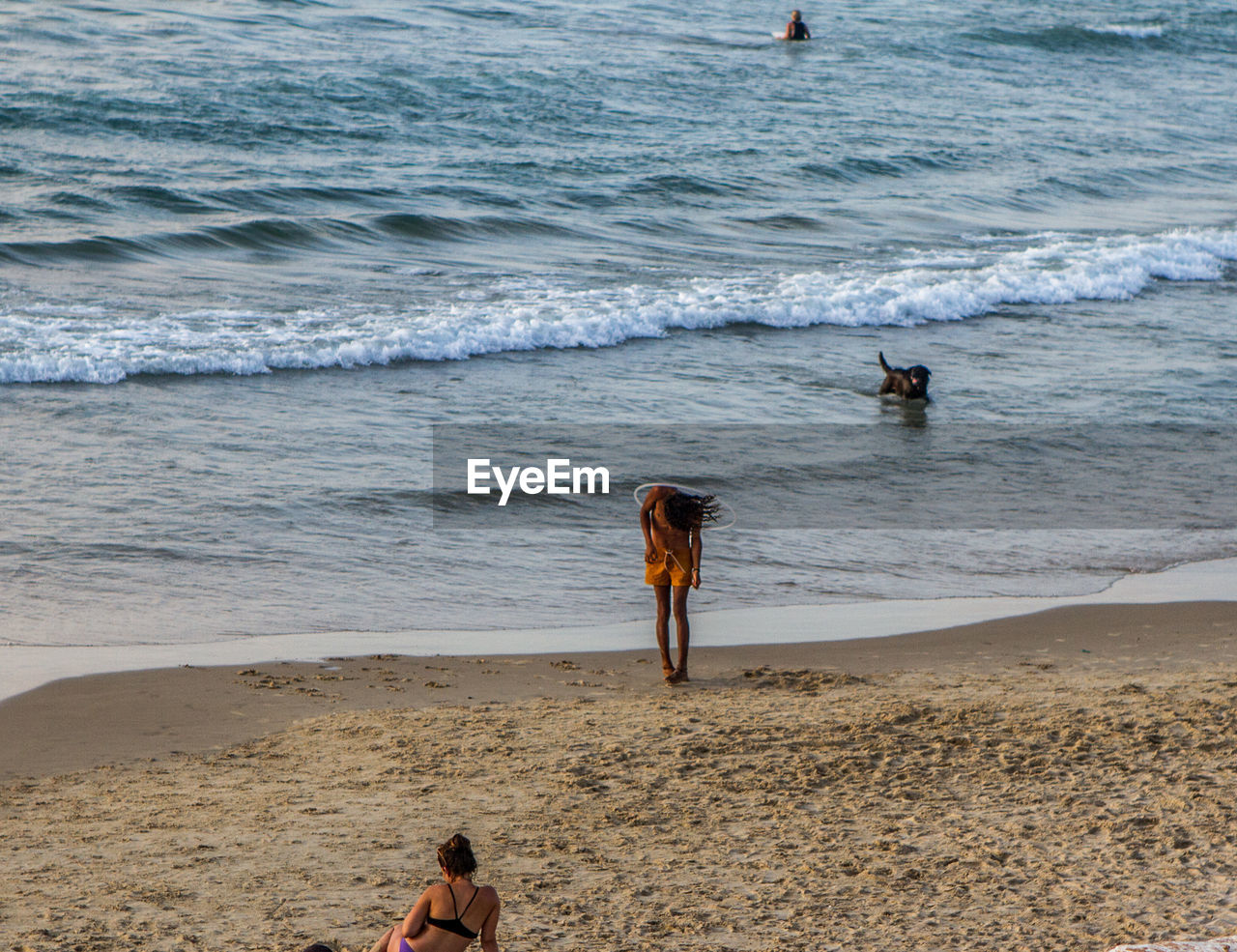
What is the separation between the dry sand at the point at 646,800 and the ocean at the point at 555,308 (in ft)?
3.71

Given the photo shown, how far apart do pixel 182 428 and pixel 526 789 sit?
23.1ft

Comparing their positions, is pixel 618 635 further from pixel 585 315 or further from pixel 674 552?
pixel 585 315

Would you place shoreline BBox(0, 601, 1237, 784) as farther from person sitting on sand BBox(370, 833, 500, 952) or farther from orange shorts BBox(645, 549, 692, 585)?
person sitting on sand BBox(370, 833, 500, 952)

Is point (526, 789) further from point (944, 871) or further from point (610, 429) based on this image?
point (610, 429)

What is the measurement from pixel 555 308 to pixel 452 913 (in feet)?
41.4

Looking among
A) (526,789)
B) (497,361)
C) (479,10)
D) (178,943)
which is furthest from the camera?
(479,10)

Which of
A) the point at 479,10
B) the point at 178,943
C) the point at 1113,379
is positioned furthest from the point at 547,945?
the point at 479,10

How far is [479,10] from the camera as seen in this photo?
32.7m

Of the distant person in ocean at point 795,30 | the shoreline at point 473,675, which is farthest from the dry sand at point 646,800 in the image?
the distant person in ocean at point 795,30

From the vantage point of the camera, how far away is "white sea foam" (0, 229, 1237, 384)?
44.6ft

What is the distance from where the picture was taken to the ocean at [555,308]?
9367 mm

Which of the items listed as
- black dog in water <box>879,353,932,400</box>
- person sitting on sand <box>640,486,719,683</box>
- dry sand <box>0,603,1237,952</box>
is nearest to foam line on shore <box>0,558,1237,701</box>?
dry sand <box>0,603,1237,952</box>

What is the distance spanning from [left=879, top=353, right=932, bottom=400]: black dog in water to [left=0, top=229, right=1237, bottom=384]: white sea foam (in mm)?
3217

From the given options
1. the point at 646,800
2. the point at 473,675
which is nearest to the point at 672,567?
the point at 473,675
